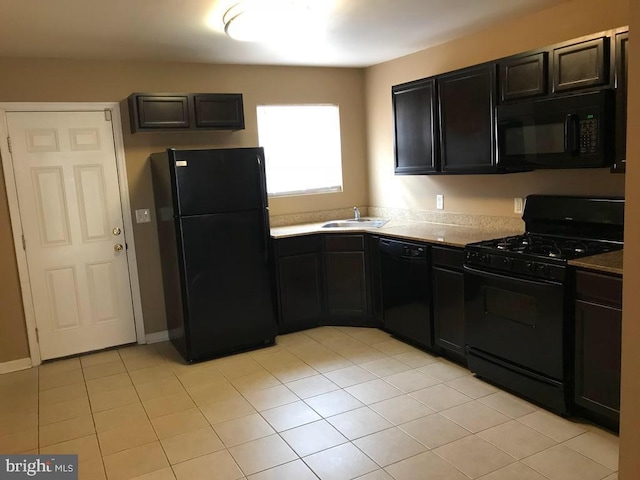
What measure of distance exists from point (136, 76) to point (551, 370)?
12.4 feet

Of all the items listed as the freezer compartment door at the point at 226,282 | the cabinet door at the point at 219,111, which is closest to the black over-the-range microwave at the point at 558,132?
the freezer compartment door at the point at 226,282

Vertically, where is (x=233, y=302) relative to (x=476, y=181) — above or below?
below

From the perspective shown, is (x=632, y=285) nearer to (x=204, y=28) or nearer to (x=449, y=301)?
(x=449, y=301)

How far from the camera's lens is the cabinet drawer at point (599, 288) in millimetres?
2510

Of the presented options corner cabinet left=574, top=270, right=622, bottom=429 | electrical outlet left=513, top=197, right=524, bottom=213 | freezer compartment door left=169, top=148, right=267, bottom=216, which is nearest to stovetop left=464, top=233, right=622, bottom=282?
corner cabinet left=574, top=270, right=622, bottom=429

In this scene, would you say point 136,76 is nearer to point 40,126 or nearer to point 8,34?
point 40,126

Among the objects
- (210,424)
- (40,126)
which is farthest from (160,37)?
(210,424)

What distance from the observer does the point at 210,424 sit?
3.06 meters

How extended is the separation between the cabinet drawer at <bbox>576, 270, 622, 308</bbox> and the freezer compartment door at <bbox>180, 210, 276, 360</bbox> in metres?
2.35

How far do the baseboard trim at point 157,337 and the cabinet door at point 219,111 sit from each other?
6.08 feet

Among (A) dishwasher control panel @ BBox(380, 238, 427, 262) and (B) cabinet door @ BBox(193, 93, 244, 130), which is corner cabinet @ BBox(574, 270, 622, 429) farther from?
(B) cabinet door @ BBox(193, 93, 244, 130)

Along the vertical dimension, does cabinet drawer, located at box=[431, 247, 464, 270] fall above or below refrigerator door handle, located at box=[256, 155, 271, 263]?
below

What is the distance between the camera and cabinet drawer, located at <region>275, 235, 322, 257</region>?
446 cm

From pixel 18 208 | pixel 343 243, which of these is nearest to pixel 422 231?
pixel 343 243
